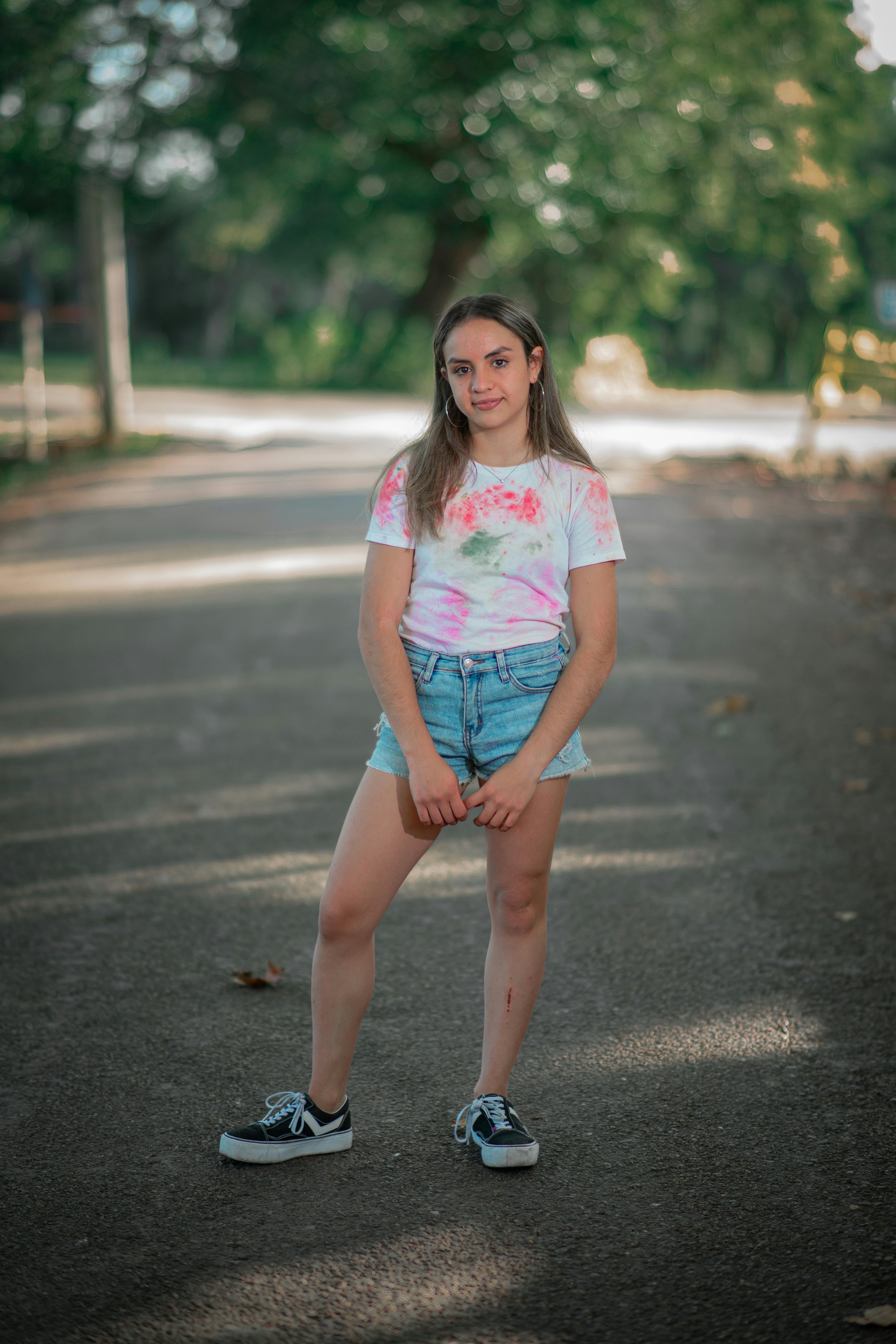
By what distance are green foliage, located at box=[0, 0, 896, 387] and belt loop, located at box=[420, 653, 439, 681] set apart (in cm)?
1327

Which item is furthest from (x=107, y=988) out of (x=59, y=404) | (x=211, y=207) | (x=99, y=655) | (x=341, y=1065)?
(x=211, y=207)

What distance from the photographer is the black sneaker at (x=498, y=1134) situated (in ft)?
10.3

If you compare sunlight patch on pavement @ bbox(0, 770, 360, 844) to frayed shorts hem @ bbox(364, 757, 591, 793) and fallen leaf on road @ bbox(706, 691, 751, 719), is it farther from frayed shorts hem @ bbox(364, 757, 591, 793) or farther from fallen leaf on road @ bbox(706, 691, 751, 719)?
frayed shorts hem @ bbox(364, 757, 591, 793)

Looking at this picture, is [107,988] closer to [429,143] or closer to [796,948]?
[796,948]

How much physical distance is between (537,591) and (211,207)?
1255 inches

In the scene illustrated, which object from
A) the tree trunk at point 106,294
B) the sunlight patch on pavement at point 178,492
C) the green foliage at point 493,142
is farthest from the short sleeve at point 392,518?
the tree trunk at point 106,294

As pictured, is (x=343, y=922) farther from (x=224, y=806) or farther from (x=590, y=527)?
(x=224, y=806)

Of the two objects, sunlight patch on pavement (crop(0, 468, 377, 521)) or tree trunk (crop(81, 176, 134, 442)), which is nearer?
sunlight patch on pavement (crop(0, 468, 377, 521))

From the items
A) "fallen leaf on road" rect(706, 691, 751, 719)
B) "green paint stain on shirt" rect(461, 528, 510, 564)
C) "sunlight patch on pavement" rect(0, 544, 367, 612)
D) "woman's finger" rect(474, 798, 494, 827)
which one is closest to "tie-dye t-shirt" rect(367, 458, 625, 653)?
"green paint stain on shirt" rect(461, 528, 510, 564)

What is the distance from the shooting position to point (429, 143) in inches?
955

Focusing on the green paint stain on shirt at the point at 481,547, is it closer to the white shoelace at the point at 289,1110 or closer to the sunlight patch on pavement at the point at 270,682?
the white shoelace at the point at 289,1110

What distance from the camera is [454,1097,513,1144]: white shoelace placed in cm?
319

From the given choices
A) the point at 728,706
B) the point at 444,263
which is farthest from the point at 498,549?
the point at 444,263

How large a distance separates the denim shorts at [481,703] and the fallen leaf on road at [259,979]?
52.7 inches
